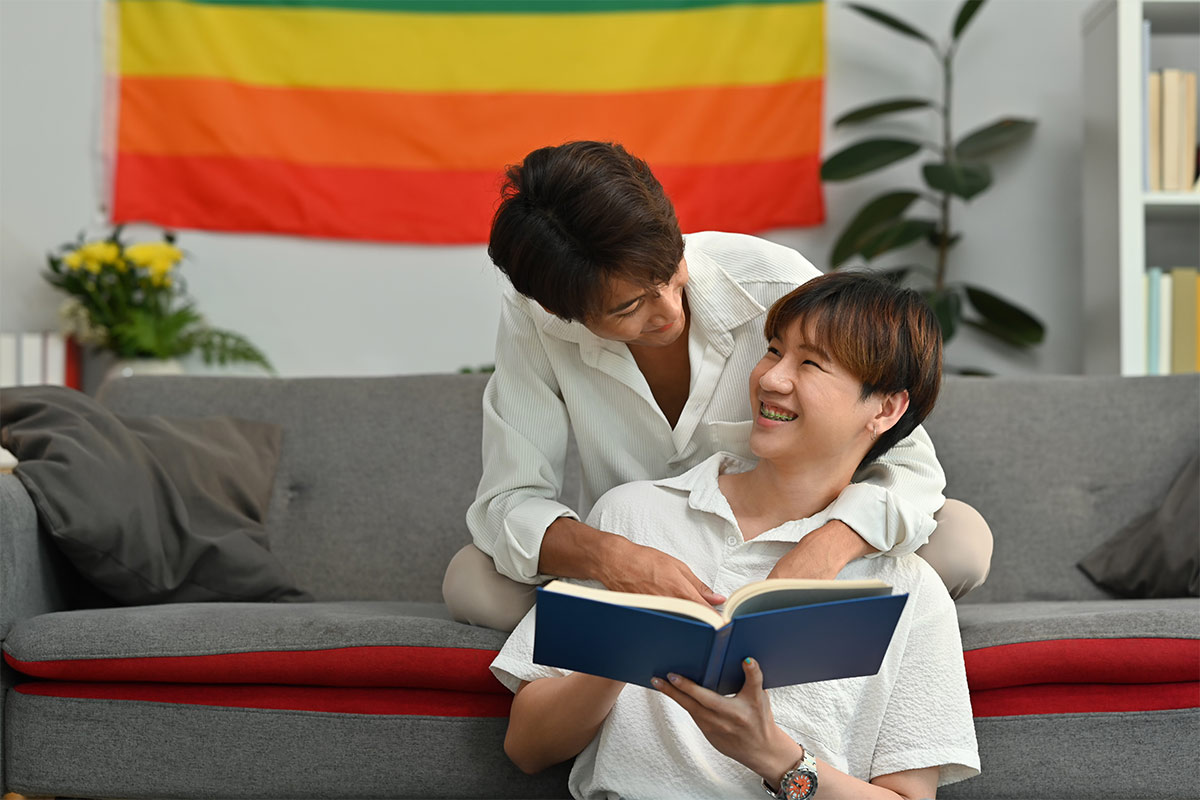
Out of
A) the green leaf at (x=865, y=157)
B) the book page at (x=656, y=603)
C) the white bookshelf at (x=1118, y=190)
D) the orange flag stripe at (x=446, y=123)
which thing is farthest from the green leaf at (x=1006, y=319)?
the book page at (x=656, y=603)

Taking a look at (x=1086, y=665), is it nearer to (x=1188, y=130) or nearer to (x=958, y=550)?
(x=958, y=550)

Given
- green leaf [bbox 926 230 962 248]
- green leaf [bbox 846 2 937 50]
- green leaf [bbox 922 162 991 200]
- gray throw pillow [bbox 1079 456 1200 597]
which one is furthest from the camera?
green leaf [bbox 926 230 962 248]

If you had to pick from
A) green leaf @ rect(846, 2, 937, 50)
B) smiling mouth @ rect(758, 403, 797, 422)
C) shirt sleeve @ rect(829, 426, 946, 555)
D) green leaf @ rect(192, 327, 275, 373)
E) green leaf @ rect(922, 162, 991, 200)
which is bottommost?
shirt sleeve @ rect(829, 426, 946, 555)

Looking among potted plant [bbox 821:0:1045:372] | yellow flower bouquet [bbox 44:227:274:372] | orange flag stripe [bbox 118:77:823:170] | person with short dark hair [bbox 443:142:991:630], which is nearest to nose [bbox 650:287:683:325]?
person with short dark hair [bbox 443:142:991:630]

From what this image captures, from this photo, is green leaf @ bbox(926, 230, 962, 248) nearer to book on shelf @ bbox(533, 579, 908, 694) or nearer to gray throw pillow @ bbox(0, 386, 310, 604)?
gray throw pillow @ bbox(0, 386, 310, 604)

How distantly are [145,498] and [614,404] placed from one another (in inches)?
32.3

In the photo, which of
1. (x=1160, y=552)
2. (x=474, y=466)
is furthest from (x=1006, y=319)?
(x=474, y=466)

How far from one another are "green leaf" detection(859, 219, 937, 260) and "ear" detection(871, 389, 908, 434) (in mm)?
Answer: 1683

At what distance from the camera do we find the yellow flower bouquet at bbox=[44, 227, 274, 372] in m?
2.99

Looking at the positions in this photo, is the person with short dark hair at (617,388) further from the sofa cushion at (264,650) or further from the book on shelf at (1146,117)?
the book on shelf at (1146,117)

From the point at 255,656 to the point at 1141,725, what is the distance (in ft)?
3.86

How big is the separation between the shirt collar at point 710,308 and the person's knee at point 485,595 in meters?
0.34

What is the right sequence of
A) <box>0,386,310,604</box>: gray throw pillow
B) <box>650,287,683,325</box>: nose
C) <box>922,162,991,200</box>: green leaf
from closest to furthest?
1. <box>650,287,683,325</box>: nose
2. <box>0,386,310,604</box>: gray throw pillow
3. <box>922,162,991,200</box>: green leaf

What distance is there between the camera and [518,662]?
141 cm
